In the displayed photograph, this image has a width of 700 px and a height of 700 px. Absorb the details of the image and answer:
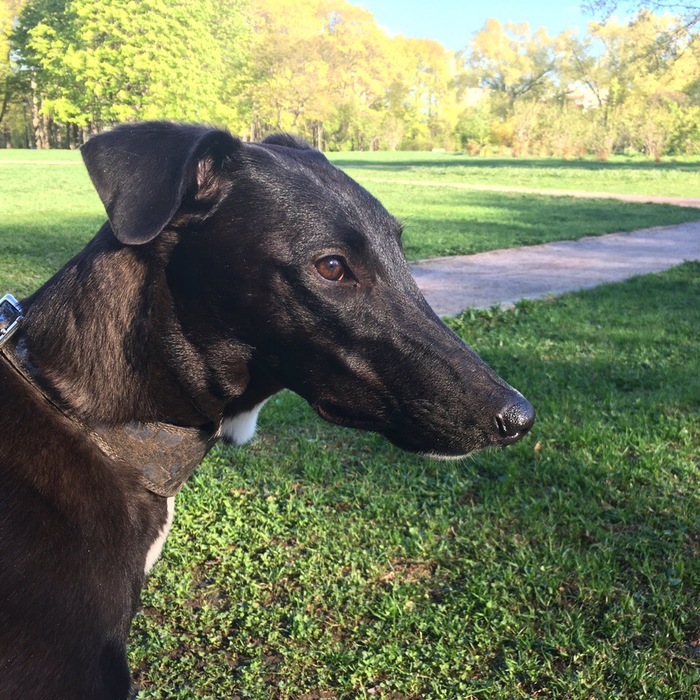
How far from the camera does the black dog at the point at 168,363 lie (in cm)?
169

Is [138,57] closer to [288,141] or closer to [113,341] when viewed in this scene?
[288,141]

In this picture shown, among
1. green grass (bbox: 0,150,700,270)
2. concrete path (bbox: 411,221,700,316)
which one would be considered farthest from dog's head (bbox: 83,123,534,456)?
green grass (bbox: 0,150,700,270)

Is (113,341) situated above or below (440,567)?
above

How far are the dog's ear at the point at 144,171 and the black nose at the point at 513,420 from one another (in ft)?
3.61

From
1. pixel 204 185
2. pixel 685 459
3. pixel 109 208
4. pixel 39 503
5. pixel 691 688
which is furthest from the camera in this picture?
pixel 685 459

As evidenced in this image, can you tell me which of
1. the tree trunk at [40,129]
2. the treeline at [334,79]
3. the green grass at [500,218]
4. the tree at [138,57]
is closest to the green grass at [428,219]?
the green grass at [500,218]

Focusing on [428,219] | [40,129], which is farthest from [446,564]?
[40,129]

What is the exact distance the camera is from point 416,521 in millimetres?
3605

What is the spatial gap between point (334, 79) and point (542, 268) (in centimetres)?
5620

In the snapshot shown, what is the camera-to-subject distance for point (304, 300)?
2049 mm

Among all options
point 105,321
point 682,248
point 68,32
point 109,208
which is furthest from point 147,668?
point 68,32

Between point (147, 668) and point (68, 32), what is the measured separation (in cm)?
4945

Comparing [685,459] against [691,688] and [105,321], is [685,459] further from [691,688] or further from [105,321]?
[105,321]

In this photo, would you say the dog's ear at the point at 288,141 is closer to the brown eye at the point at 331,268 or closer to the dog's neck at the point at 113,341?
the brown eye at the point at 331,268
